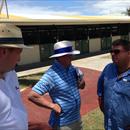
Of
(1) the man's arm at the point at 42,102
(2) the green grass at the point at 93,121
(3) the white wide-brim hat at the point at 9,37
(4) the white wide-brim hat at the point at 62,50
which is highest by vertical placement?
(3) the white wide-brim hat at the point at 9,37

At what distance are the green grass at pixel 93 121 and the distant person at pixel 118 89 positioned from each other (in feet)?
12.5

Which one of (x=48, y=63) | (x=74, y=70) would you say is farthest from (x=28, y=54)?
(x=74, y=70)

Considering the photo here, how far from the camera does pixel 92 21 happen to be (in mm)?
27766

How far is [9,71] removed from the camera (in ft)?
9.32

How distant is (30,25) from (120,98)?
17587 millimetres

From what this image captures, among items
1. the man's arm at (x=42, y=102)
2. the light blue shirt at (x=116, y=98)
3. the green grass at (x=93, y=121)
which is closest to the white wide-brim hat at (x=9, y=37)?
the man's arm at (x=42, y=102)

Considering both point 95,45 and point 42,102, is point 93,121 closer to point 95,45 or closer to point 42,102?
point 42,102

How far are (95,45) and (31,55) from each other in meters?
8.06

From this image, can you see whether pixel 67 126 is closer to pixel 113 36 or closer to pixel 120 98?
pixel 120 98

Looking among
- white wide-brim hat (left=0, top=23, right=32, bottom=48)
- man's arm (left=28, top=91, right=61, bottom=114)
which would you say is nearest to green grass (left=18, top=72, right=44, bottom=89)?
man's arm (left=28, top=91, right=61, bottom=114)

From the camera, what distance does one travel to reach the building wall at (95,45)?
30.4m

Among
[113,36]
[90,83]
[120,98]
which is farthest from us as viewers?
[113,36]

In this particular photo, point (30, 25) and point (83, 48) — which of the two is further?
point (83, 48)

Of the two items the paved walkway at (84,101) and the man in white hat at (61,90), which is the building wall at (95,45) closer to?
the paved walkway at (84,101)
